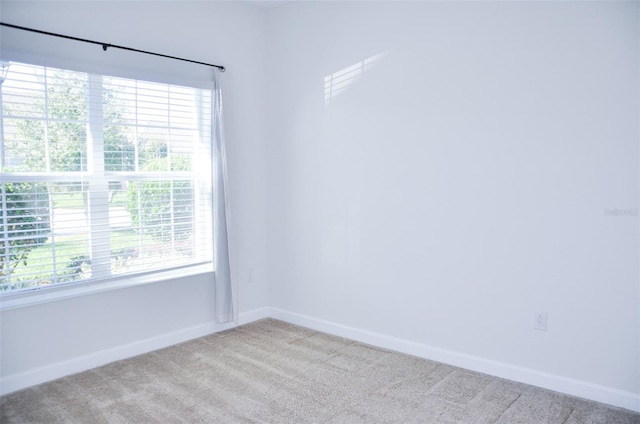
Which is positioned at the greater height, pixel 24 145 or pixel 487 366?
pixel 24 145

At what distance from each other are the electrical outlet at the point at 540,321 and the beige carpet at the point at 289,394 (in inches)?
14.9

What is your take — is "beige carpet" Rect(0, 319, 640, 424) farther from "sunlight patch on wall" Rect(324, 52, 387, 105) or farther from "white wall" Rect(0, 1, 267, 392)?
"sunlight patch on wall" Rect(324, 52, 387, 105)

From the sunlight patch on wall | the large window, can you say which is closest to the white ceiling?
the sunlight patch on wall

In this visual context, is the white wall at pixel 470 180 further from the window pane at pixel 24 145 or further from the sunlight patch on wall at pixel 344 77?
the window pane at pixel 24 145

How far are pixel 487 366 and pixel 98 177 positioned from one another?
2926 millimetres

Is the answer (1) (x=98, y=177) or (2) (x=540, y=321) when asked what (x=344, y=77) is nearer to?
(1) (x=98, y=177)

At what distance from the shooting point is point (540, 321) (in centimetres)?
301

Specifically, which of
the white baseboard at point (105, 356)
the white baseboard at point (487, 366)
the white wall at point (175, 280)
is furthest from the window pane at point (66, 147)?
the white baseboard at point (487, 366)

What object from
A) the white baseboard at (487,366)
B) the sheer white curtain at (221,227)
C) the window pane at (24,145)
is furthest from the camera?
the sheer white curtain at (221,227)

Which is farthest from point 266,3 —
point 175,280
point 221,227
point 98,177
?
point 175,280

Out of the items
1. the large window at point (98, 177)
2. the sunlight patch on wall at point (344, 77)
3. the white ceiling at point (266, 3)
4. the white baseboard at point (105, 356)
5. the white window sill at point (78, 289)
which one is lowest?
the white baseboard at point (105, 356)

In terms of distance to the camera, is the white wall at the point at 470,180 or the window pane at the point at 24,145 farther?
the window pane at the point at 24,145

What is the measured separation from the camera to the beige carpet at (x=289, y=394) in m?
2.68

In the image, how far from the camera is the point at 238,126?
13.7 ft
